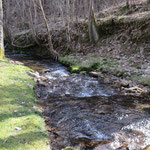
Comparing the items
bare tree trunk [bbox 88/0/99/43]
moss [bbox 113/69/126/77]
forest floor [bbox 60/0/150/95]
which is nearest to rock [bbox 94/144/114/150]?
forest floor [bbox 60/0/150/95]

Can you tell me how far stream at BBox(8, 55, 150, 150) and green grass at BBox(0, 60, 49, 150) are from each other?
0.39 meters

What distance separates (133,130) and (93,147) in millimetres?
1511

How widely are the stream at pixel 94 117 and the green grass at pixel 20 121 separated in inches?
15.3

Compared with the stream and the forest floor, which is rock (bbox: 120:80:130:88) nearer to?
the forest floor

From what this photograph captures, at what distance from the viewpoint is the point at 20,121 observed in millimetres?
5168

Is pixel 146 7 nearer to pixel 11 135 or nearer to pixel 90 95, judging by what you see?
pixel 90 95

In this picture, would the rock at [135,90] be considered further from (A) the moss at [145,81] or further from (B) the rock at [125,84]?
(A) the moss at [145,81]

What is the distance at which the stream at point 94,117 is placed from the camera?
15.4 ft

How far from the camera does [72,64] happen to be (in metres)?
14.8

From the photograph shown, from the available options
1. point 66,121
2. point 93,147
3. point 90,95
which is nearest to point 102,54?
point 90,95

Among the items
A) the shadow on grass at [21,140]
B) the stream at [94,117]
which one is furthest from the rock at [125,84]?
the shadow on grass at [21,140]

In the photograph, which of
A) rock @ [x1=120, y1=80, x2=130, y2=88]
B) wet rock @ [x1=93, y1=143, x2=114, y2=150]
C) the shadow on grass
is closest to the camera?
the shadow on grass

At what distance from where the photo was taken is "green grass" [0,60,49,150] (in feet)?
14.0

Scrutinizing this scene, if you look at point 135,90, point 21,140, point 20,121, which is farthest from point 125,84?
point 21,140
